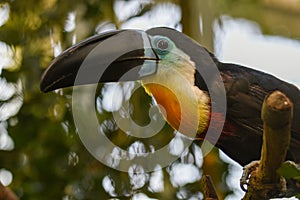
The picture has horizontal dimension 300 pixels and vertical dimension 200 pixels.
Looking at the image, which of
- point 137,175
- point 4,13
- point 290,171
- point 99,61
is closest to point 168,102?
point 99,61

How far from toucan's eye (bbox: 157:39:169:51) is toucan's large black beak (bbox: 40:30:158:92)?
79 millimetres

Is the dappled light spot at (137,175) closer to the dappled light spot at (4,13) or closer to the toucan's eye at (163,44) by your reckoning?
the toucan's eye at (163,44)

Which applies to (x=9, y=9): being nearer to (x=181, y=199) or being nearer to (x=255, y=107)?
(x=181, y=199)

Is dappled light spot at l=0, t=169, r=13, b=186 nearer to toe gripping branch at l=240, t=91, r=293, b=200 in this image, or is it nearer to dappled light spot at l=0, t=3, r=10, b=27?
dappled light spot at l=0, t=3, r=10, b=27

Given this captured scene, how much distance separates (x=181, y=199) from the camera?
12.1ft

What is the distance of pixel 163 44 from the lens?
3115 mm

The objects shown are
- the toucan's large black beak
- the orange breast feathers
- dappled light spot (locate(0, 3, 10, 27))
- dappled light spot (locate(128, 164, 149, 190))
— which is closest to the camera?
the toucan's large black beak

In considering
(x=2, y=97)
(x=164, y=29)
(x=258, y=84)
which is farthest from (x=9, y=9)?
(x=258, y=84)

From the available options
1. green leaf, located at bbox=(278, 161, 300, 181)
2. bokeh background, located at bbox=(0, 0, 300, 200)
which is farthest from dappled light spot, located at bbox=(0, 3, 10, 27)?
green leaf, located at bbox=(278, 161, 300, 181)

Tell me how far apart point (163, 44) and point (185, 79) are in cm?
17

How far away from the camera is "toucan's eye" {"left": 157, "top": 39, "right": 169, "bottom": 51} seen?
10.2ft

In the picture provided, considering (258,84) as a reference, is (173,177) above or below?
below

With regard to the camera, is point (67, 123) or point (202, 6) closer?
point (67, 123)

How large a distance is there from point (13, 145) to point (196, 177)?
85 cm
